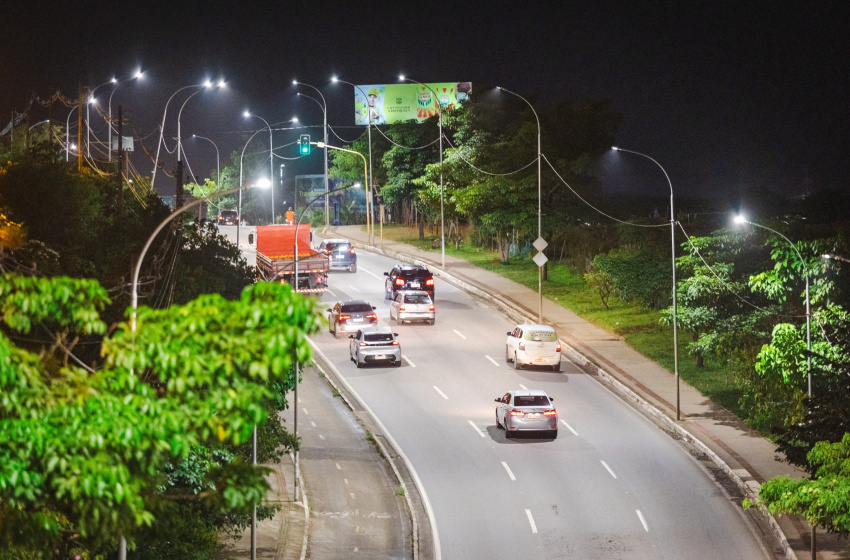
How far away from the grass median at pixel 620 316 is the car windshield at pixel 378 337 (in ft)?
35.2

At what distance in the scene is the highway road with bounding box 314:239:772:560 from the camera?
24031 mm

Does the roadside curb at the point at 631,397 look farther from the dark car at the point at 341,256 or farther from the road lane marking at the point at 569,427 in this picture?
the dark car at the point at 341,256

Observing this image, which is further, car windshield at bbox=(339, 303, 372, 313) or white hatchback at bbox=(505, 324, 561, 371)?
car windshield at bbox=(339, 303, 372, 313)

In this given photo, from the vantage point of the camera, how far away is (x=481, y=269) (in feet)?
202

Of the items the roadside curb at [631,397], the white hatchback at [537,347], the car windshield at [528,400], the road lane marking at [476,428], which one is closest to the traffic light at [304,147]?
the white hatchback at [537,347]

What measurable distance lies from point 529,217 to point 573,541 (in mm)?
36601

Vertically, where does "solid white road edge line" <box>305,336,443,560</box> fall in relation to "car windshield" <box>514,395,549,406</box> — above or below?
below

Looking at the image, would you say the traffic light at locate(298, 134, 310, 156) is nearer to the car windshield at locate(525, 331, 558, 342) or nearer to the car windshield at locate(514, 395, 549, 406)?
the car windshield at locate(525, 331, 558, 342)

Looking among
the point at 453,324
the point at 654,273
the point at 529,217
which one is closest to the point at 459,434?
the point at 453,324

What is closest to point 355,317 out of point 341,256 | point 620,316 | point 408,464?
point 620,316

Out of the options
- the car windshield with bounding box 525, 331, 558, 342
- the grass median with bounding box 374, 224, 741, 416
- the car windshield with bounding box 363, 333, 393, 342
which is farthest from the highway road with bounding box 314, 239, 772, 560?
the grass median with bounding box 374, 224, 741, 416

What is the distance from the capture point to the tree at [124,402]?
8.99 metres

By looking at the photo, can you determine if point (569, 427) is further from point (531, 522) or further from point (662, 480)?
point (531, 522)

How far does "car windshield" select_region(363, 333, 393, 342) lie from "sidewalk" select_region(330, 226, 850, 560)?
7.55 meters
